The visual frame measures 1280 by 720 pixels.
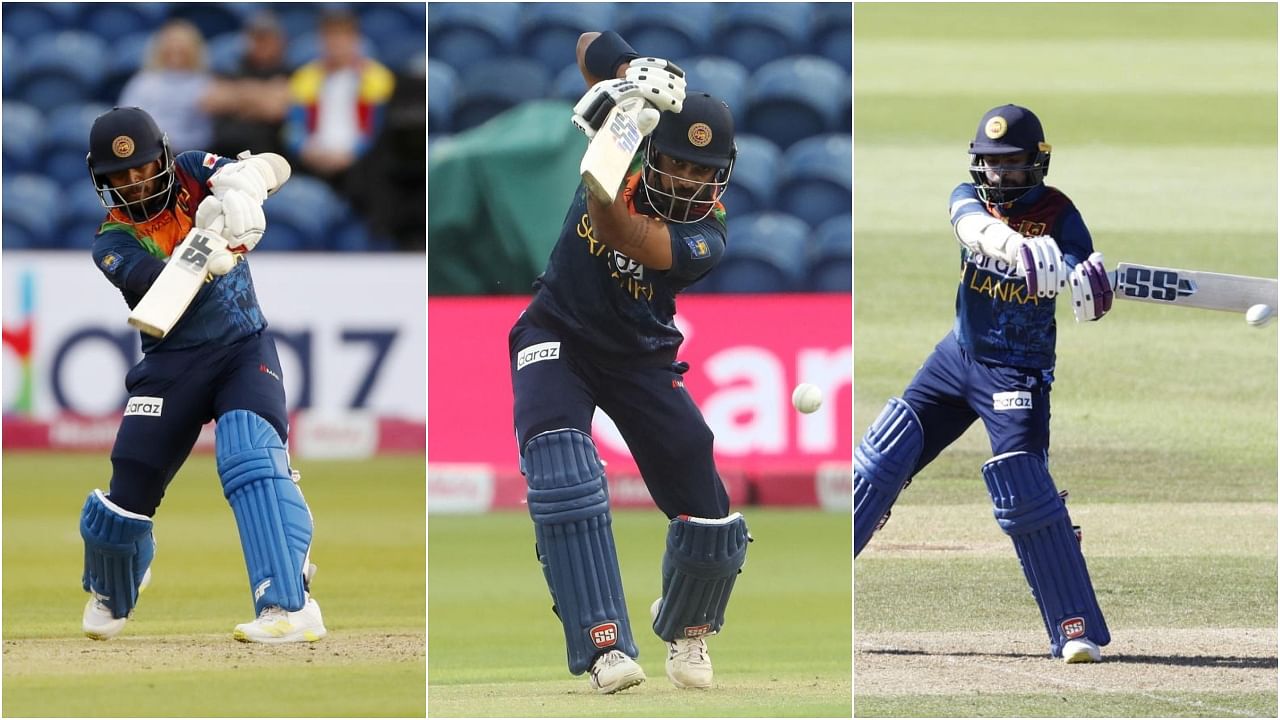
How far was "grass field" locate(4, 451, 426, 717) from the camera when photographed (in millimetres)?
3746

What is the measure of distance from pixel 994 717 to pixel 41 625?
2569mm

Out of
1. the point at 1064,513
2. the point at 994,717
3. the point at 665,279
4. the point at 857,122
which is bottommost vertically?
the point at 994,717

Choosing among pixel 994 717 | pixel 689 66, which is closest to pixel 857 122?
pixel 689 66

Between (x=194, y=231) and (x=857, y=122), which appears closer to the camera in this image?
(x=194, y=231)

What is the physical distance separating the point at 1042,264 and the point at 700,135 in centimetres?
90

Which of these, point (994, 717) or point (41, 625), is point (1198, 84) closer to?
point (994, 717)

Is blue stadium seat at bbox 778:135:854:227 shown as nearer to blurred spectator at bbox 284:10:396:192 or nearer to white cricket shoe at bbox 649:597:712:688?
blurred spectator at bbox 284:10:396:192

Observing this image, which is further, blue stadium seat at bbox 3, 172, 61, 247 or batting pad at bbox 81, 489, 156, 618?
blue stadium seat at bbox 3, 172, 61, 247

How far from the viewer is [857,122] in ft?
30.6

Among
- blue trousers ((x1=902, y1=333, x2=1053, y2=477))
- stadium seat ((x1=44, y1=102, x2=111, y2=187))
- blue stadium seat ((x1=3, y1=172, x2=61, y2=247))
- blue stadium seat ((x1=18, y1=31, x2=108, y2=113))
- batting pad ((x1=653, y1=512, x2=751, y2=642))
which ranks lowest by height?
batting pad ((x1=653, y1=512, x2=751, y2=642))

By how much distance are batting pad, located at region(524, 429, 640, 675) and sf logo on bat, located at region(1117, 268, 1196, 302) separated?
1413 millimetres

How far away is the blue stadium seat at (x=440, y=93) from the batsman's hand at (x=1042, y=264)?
5.22 metres

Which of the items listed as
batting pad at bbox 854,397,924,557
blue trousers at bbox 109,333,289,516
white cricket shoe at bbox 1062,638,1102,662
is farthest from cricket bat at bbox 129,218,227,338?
white cricket shoe at bbox 1062,638,1102,662

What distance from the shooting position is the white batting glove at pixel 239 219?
3779 millimetres
